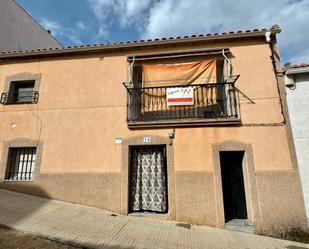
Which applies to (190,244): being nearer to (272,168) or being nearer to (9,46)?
(272,168)

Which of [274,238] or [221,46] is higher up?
[221,46]

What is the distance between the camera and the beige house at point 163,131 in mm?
6871

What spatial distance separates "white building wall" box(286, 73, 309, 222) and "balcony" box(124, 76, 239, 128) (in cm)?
166

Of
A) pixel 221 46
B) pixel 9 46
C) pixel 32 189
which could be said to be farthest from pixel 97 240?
pixel 9 46

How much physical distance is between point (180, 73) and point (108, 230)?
5397 millimetres

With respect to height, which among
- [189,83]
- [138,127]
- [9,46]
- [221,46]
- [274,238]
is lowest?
[274,238]

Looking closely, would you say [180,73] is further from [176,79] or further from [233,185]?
[233,185]

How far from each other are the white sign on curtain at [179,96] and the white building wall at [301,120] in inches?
119

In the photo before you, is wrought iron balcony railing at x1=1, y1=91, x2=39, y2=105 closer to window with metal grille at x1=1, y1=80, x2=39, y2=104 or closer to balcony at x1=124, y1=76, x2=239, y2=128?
window with metal grille at x1=1, y1=80, x2=39, y2=104

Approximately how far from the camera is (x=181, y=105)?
7.77 m

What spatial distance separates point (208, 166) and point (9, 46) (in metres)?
10.8

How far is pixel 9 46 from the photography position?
11188 millimetres

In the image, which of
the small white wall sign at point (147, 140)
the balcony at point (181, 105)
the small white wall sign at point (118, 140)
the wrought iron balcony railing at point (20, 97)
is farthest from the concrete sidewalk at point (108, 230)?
the wrought iron balcony railing at point (20, 97)

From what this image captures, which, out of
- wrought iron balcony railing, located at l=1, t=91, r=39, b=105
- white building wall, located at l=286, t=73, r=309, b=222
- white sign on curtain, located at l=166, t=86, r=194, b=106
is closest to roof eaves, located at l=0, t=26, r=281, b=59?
wrought iron balcony railing, located at l=1, t=91, r=39, b=105
